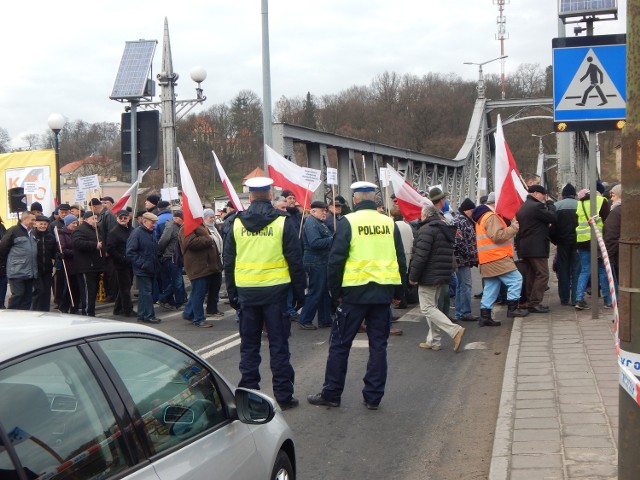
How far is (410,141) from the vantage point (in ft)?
243

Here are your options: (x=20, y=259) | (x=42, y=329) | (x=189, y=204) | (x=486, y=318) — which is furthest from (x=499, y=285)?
(x=42, y=329)

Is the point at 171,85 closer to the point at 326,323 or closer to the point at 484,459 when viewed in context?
the point at 326,323

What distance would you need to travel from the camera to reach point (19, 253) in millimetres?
11008

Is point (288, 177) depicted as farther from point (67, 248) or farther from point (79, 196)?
point (79, 196)

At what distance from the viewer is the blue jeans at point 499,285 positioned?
10312 mm

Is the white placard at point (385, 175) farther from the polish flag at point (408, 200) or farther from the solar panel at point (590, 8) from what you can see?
the solar panel at point (590, 8)

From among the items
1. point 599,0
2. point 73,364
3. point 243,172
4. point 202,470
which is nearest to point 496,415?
point 202,470

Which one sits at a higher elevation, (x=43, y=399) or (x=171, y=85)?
(x=171, y=85)

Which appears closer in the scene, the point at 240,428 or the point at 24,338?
the point at 24,338

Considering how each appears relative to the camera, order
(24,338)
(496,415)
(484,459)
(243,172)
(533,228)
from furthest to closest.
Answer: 1. (243,172)
2. (533,228)
3. (496,415)
4. (484,459)
5. (24,338)

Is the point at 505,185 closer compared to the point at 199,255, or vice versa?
the point at 505,185

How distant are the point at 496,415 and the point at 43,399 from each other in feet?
15.1

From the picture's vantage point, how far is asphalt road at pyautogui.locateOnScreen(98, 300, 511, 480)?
536cm

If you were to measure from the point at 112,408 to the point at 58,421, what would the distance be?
21cm
